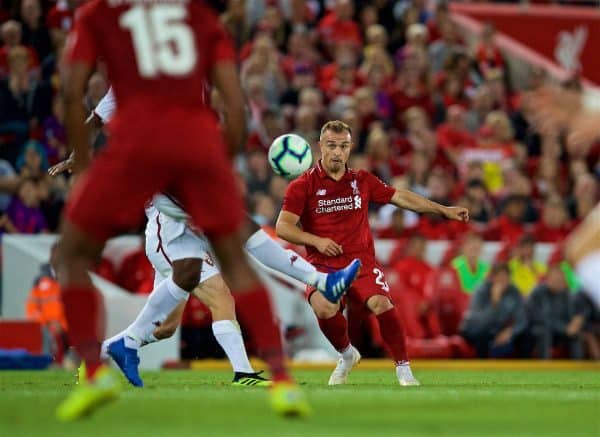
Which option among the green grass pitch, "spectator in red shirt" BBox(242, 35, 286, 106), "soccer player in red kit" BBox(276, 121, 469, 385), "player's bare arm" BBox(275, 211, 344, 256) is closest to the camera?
the green grass pitch

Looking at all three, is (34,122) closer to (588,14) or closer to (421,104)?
(421,104)

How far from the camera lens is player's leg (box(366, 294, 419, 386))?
11.3m

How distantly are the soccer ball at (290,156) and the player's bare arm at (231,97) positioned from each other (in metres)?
4.45

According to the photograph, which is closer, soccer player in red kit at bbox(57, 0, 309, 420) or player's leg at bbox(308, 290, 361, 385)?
soccer player in red kit at bbox(57, 0, 309, 420)

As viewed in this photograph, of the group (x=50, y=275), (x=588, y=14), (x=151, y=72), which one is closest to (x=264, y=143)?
(x=50, y=275)

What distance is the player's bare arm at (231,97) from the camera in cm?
747

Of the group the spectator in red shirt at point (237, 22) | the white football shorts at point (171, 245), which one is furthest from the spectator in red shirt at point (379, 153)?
the white football shorts at point (171, 245)

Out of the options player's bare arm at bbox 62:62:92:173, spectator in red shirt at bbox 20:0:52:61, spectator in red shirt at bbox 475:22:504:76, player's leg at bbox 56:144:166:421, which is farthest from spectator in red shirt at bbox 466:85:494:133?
player's leg at bbox 56:144:166:421

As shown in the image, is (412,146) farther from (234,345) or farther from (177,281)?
(177,281)

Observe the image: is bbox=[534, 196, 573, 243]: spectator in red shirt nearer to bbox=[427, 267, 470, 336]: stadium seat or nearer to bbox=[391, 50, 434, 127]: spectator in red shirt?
bbox=[427, 267, 470, 336]: stadium seat

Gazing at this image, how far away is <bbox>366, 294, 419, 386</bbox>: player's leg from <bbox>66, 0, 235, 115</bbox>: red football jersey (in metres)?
4.33

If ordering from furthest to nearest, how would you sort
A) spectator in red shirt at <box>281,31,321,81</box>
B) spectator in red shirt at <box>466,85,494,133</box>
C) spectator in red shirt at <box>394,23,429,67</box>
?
spectator in red shirt at <box>394,23,429,67</box> → spectator in red shirt at <box>466,85,494,133</box> → spectator in red shirt at <box>281,31,321,81</box>

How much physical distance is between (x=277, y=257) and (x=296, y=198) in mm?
2016

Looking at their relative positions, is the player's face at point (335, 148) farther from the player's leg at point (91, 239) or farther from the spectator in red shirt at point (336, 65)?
the spectator in red shirt at point (336, 65)
